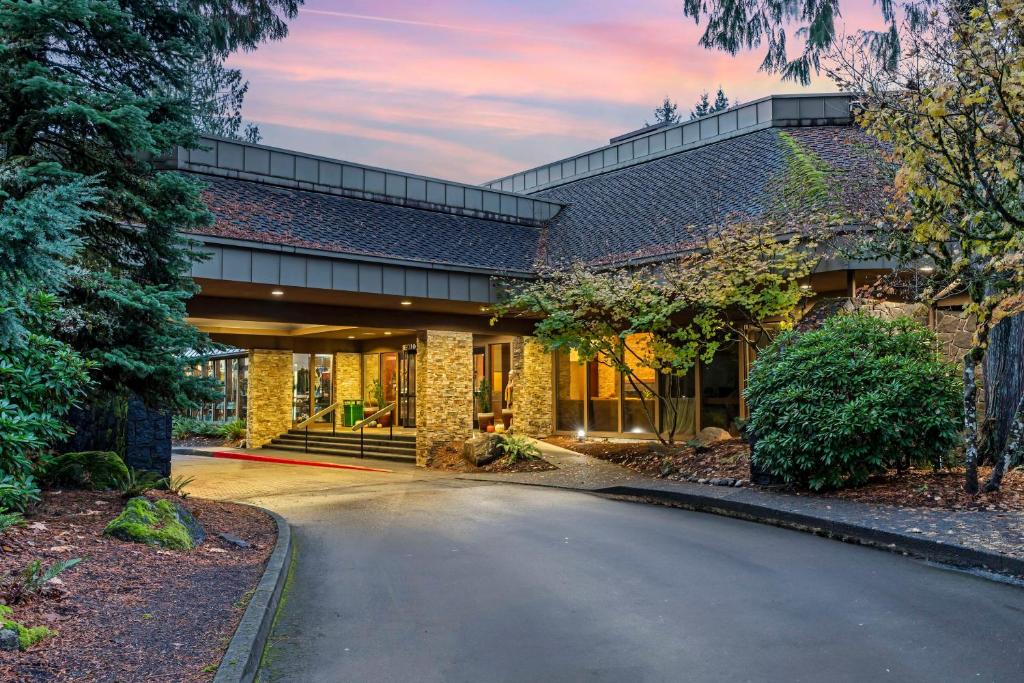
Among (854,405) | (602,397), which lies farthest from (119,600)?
(602,397)

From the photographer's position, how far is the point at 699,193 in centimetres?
1942

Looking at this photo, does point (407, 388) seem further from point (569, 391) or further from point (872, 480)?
point (872, 480)

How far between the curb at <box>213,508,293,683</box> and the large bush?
23.6ft

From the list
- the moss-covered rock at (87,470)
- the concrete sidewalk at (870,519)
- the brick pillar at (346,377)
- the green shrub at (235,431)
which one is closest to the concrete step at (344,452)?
the green shrub at (235,431)

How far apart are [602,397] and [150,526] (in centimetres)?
1558

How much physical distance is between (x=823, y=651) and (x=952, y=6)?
6.87 m

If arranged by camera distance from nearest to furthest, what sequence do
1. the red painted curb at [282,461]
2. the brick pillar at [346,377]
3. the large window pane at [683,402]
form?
the red painted curb at [282,461], the large window pane at [683,402], the brick pillar at [346,377]

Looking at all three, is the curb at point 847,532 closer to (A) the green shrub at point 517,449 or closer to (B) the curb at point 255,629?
(A) the green shrub at point 517,449

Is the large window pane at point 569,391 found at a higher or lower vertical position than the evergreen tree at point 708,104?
lower

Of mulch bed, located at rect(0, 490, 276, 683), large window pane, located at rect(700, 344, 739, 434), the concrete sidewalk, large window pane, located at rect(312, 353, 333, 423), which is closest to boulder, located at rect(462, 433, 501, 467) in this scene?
the concrete sidewalk

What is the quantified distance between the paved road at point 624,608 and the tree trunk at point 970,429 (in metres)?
2.41

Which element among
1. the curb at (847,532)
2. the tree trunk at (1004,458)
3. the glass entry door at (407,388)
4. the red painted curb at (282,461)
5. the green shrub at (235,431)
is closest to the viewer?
the curb at (847,532)

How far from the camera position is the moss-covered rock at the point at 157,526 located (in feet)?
23.5

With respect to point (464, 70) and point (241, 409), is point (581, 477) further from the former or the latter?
point (241, 409)
